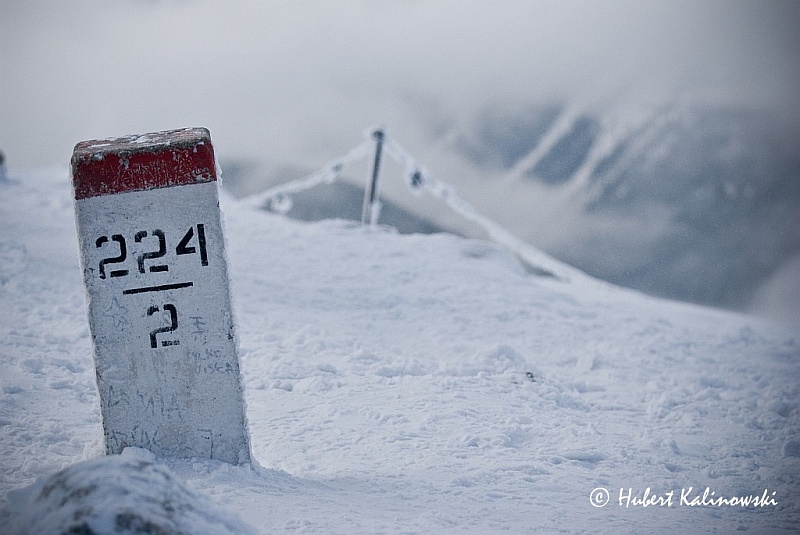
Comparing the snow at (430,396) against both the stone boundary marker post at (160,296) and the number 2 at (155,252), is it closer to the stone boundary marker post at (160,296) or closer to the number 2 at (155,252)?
the stone boundary marker post at (160,296)

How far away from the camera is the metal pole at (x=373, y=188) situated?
895 cm

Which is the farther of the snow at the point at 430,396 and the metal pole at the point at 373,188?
the metal pole at the point at 373,188

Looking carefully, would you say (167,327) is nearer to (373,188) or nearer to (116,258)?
(116,258)

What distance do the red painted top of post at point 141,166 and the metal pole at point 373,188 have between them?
18.8ft

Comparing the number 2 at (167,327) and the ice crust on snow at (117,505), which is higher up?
the number 2 at (167,327)

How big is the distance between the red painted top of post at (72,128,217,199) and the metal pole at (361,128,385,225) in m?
5.72

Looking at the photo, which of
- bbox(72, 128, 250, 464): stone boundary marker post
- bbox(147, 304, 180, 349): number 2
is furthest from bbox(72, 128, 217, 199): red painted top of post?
bbox(147, 304, 180, 349): number 2

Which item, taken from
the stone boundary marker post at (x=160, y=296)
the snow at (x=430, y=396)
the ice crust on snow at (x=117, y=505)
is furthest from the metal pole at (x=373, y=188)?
the ice crust on snow at (x=117, y=505)

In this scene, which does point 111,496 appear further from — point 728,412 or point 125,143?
point 728,412

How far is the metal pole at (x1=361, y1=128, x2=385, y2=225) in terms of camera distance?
352 inches

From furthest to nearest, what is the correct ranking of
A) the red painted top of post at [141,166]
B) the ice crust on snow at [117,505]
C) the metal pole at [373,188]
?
the metal pole at [373,188]
the red painted top of post at [141,166]
the ice crust on snow at [117,505]

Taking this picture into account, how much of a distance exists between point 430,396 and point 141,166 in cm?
236

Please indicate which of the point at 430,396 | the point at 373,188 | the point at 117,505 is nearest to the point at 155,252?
the point at 117,505

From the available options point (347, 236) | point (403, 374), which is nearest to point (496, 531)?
point (403, 374)
